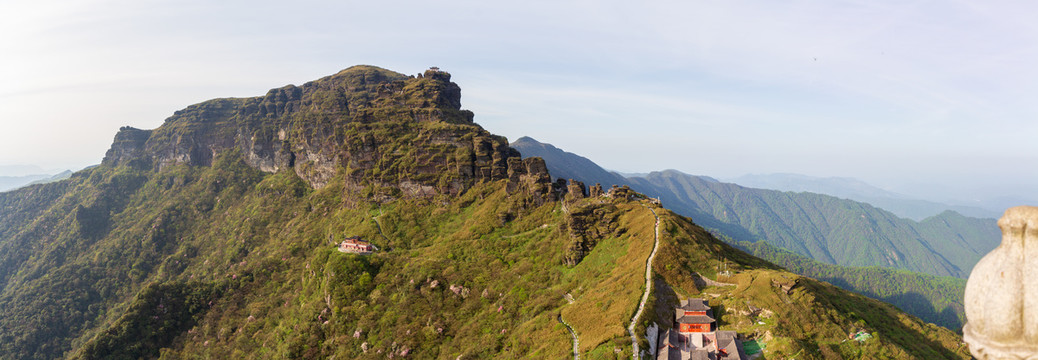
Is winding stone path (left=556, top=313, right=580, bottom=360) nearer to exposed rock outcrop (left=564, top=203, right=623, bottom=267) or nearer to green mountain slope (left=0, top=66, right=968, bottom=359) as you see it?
green mountain slope (left=0, top=66, right=968, bottom=359)

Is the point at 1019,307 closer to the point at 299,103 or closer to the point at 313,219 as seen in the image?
the point at 313,219

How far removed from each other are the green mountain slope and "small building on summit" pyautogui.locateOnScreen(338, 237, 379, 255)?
9.14 feet

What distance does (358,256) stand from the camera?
97062 mm

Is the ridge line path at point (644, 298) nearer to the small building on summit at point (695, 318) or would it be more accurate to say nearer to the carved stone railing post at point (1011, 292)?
the small building on summit at point (695, 318)

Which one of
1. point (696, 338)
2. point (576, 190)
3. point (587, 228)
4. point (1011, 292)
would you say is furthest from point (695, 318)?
point (1011, 292)

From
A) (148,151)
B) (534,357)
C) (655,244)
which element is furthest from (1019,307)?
(148,151)

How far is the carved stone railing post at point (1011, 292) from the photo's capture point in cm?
590

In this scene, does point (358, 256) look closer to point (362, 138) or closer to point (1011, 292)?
point (362, 138)

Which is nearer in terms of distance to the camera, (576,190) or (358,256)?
(576,190)

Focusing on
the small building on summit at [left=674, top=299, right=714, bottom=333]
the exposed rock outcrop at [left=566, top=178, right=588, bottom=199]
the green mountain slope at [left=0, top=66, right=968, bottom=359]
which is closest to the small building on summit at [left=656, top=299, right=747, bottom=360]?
the small building on summit at [left=674, top=299, right=714, bottom=333]

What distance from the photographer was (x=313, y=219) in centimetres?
13438

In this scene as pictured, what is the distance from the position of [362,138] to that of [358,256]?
46.2 m

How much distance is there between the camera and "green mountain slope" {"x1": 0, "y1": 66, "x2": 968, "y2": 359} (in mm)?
62562

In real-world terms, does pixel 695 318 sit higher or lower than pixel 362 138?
lower
